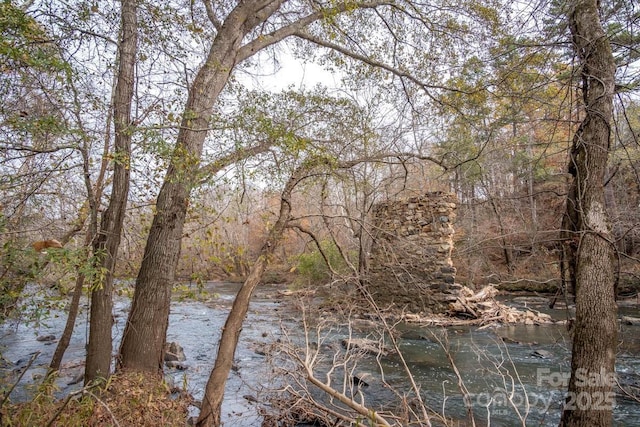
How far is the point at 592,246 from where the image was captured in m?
2.85

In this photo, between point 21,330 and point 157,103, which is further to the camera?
point 21,330

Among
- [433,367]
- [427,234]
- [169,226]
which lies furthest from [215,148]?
[427,234]

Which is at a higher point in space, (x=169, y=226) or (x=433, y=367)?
(x=169, y=226)

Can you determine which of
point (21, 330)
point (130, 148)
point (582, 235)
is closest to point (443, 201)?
point (582, 235)

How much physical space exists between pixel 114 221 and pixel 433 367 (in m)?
5.46

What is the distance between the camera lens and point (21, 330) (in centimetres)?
899

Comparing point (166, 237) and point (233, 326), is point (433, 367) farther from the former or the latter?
point (166, 237)

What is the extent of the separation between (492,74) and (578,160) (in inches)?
82.6

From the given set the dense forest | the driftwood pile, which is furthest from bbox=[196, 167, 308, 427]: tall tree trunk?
the driftwood pile

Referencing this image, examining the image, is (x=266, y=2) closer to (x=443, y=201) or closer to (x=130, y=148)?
(x=130, y=148)

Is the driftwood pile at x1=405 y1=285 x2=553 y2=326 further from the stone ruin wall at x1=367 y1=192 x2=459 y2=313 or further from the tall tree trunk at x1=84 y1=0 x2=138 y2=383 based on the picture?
the tall tree trunk at x1=84 y1=0 x2=138 y2=383

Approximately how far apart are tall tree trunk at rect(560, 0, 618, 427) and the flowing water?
421 millimetres

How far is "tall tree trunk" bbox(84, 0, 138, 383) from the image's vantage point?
398cm

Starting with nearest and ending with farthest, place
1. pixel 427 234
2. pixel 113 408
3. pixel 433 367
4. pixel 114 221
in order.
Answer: pixel 113 408
pixel 114 221
pixel 433 367
pixel 427 234
